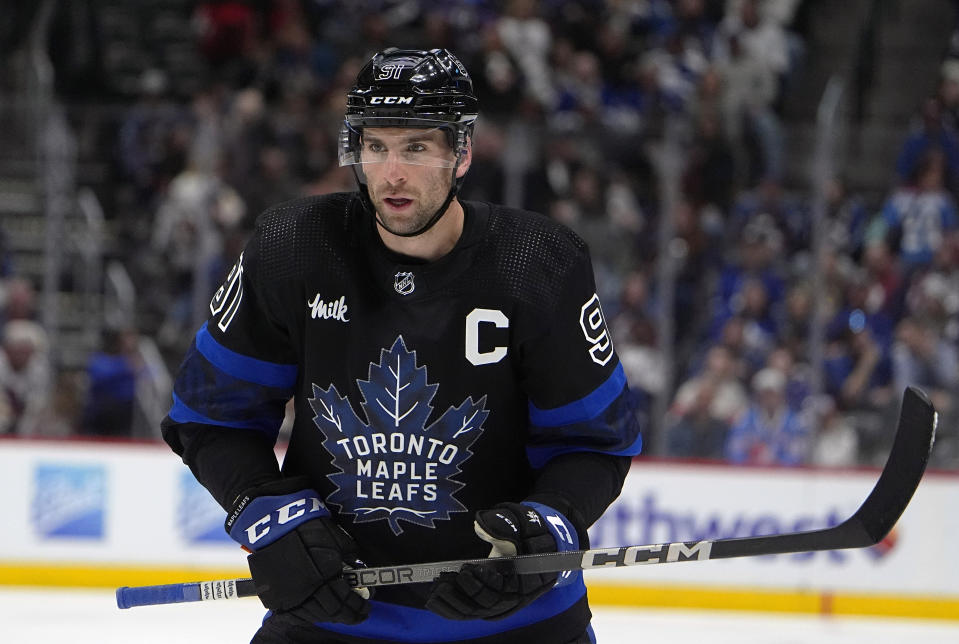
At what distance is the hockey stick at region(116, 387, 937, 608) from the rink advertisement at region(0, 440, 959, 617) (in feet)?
11.3

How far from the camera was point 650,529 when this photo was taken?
219 inches

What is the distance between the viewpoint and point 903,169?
6.05 metres

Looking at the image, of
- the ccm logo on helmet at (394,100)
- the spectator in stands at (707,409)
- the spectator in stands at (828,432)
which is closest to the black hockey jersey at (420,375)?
the ccm logo on helmet at (394,100)

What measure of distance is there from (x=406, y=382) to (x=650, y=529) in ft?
12.0

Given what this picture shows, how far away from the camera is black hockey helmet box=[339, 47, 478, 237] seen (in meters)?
2.06

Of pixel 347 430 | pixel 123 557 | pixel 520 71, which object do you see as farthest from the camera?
pixel 520 71

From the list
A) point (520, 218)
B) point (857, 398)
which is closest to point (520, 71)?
point (857, 398)

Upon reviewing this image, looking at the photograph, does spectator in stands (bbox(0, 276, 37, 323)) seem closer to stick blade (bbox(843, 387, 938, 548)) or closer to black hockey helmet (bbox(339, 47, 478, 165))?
black hockey helmet (bbox(339, 47, 478, 165))

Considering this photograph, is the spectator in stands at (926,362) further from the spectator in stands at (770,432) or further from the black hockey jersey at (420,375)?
the black hockey jersey at (420,375)

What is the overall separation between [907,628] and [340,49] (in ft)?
14.9

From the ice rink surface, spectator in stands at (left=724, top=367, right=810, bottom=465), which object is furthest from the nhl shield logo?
spectator in stands at (left=724, top=367, right=810, bottom=465)

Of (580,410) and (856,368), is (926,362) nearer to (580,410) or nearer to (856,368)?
(856,368)

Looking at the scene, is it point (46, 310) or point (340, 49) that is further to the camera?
point (340, 49)

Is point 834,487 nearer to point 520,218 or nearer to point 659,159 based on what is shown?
point 659,159
